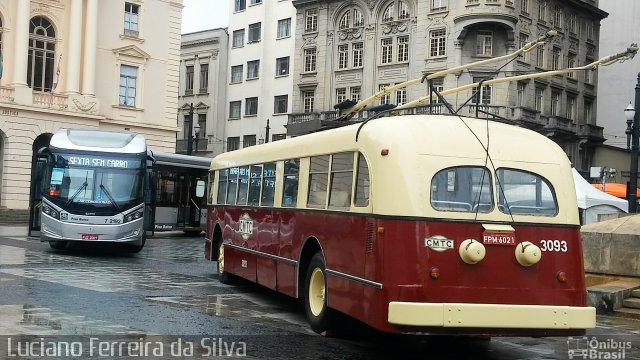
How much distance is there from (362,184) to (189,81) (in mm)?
60894

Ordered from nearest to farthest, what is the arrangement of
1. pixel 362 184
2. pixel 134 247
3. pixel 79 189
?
pixel 362 184
pixel 79 189
pixel 134 247

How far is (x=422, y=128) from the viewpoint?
28.8 ft

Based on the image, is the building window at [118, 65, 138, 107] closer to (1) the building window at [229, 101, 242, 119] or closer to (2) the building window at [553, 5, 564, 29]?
(1) the building window at [229, 101, 242, 119]

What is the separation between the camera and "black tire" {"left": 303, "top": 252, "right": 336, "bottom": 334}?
1022cm

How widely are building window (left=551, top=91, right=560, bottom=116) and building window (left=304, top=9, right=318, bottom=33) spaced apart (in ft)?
56.6

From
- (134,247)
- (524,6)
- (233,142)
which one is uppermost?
(524,6)

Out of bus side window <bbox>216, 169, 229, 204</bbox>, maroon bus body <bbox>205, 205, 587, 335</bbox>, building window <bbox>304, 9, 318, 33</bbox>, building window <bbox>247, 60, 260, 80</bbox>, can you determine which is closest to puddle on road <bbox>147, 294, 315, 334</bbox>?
maroon bus body <bbox>205, 205, 587, 335</bbox>

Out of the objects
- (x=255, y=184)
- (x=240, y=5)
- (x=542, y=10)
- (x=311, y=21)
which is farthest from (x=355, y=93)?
(x=255, y=184)

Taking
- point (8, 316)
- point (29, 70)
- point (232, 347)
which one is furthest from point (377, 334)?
point (29, 70)

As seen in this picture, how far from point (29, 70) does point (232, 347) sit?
37.5 metres

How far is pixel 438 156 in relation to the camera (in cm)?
855

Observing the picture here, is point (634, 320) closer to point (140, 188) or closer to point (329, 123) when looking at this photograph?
point (329, 123)

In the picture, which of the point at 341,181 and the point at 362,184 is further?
the point at 341,181

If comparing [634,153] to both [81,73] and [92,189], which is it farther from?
[81,73]
